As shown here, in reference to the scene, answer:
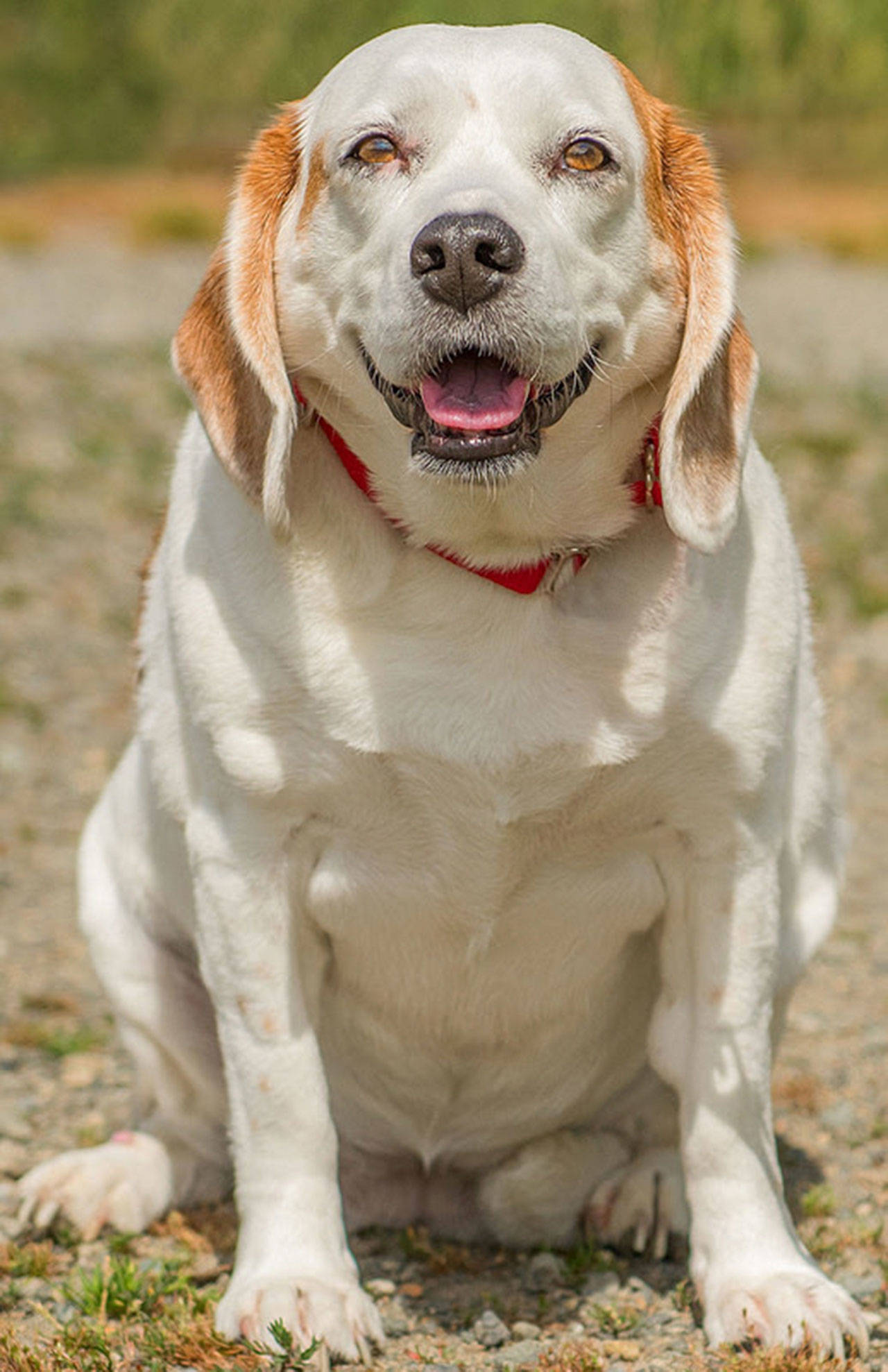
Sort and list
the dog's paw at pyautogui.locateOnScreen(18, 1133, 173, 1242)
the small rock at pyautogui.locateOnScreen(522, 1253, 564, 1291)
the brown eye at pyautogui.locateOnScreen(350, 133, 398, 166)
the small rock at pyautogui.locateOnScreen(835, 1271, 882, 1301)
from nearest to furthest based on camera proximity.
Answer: the brown eye at pyautogui.locateOnScreen(350, 133, 398, 166) < the small rock at pyautogui.locateOnScreen(835, 1271, 882, 1301) < the small rock at pyautogui.locateOnScreen(522, 1253, 564, 1291) < the dog's paw at pyautogui.locateOnScreen(18, 1133, 173, 1242)

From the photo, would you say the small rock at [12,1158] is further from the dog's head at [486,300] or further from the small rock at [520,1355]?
the dog's head at [486,300]

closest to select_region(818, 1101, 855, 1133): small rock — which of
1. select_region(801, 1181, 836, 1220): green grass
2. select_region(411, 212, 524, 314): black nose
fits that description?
select_region(801, 1181, 836, 1220): green grass

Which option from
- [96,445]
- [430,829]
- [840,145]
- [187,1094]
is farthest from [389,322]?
[840,145]

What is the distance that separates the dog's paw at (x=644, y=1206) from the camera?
3.88 meters

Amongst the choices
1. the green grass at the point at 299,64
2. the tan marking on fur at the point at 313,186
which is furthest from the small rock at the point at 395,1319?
the green grass at the point at 299,64

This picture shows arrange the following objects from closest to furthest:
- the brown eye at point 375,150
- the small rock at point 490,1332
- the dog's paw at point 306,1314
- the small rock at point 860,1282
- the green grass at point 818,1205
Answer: the brown eye at point 375,150
the dog's paw at point 306,1314
the small rock at point 490,1332
the small rock at point 860,1282
the green grass at point 818,1205

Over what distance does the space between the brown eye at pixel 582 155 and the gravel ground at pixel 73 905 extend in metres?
1.56

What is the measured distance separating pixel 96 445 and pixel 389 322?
314 inches

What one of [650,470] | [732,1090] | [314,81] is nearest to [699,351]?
[650,470]

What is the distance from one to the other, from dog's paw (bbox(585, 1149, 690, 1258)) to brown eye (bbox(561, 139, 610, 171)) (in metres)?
1.95

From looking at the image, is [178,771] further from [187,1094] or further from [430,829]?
[187,1094]

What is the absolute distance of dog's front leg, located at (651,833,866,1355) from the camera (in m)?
3.48

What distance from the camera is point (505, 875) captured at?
345 centimetres

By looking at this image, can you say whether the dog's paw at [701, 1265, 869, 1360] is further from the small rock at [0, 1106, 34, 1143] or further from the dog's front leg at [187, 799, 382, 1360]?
the small rock at [0, 1106, 34, 1143]
